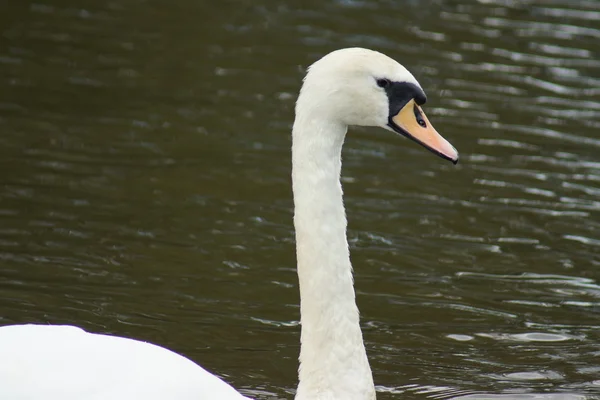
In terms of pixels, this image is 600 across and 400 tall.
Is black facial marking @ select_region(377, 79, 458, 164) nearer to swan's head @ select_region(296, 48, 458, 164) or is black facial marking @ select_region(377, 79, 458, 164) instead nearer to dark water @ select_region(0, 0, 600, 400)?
swan's head @ select_region(296, 48, 458, 164)

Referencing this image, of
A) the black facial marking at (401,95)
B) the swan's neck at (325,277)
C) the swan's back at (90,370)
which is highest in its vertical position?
the black facial marking at (401,95)

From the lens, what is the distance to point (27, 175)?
28.9 ft

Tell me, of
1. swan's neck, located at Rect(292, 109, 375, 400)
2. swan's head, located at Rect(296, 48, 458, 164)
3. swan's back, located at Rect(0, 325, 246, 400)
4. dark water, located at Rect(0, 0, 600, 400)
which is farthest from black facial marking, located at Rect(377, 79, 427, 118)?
dark water, located at Rect(0, 0, 600, 400)

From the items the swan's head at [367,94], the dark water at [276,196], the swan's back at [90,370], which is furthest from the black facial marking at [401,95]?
the dark water at [276,196]

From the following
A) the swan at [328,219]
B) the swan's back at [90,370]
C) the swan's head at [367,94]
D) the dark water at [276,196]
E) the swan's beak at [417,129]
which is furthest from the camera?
the dark water at [276,196]

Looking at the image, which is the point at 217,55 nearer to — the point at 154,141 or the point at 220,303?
the point at 154,141

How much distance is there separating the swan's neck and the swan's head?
67 mm

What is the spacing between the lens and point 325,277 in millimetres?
4898

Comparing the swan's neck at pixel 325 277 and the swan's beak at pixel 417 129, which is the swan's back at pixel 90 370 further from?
the swan's beak at pixel 417 129

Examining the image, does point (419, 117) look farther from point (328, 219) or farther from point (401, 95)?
point (328, 219)

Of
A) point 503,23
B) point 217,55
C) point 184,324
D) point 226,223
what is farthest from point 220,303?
point 503,23

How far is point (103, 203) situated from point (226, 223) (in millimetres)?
829

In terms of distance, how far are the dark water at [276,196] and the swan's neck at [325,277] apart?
129 centimetres

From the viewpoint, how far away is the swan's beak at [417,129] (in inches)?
195
